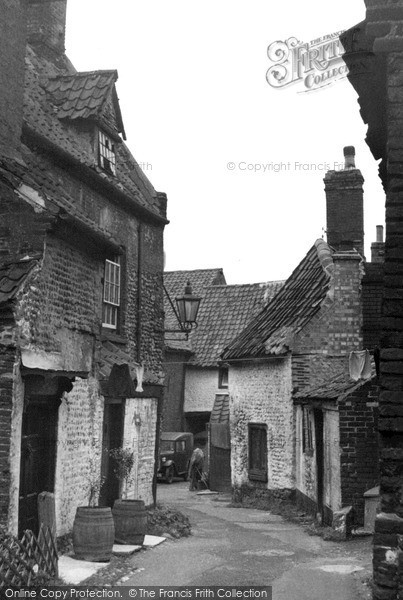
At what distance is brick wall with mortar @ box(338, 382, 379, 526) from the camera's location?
46.3 ft

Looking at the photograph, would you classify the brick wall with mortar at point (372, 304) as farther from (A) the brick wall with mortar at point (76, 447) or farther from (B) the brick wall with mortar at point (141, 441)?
(A) the brick wall with mortar at point (76, 447)

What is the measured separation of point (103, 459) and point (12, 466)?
16.5ft

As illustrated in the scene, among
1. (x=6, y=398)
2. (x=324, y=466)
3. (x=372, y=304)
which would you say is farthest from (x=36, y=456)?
(x=372, y=304)

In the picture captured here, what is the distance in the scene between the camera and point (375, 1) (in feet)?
20.0

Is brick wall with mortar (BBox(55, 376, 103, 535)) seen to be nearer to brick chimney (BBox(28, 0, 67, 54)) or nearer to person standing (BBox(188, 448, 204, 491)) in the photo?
brick chimney (BBox(28, 0, 67, 54))

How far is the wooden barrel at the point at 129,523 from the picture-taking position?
41.0ft

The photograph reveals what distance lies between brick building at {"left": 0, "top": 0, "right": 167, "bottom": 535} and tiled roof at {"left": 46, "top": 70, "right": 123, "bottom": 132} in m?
0.03

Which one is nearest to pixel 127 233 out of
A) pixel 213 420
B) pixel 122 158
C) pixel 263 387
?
pixel 122 158

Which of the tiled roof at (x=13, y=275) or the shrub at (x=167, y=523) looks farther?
the shrub at (x=167, y=523)

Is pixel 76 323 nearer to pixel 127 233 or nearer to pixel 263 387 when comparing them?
pixel 127 233

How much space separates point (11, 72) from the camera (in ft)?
37.9

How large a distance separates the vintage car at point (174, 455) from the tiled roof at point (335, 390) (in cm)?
1084

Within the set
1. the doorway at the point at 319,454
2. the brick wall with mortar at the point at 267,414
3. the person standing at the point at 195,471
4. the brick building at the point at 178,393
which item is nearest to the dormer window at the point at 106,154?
the brick wall with mortar at the point at 267,414

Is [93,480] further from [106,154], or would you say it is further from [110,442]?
[106,154]
